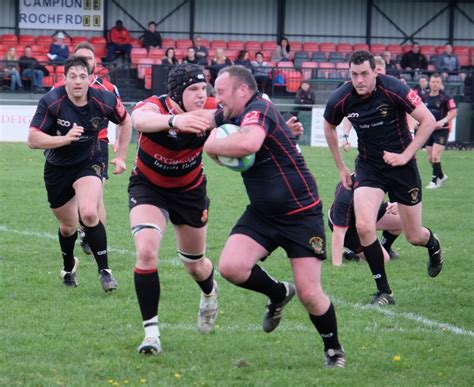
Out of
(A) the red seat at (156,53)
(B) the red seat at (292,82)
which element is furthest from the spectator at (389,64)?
(A) the red seat at (156,53)

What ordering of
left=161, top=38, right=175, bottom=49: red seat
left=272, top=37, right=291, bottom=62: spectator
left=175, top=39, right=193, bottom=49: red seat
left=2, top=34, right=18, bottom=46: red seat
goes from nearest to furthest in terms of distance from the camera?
left=272, top=37, right=291, bottom=62: spectator, left=2, top=34, right=18, bottom=46: red seat, left=175, top=39, right=193, bottom=49: red seat, left=161, top=38, right=175, bottom=49: red seat

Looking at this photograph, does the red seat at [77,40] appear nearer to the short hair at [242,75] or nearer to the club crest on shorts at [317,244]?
the short hair at [242,75]

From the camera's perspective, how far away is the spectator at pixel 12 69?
1033 inches

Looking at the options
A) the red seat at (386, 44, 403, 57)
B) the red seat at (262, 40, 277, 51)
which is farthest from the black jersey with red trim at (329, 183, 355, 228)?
the red seat at (386, 44, 403, 57)

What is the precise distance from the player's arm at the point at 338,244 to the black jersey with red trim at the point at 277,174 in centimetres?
383

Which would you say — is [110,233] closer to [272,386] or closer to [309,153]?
[272,386]

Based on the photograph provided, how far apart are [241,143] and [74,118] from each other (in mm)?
3120

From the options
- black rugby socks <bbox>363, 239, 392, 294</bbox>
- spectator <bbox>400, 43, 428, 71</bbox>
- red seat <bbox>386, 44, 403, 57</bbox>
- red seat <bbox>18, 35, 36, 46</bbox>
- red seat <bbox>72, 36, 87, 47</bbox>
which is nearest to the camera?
black rugby socks <bbox>363, 239, 392, 294</bbox>

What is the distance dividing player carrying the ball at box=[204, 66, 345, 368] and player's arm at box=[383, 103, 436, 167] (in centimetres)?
206

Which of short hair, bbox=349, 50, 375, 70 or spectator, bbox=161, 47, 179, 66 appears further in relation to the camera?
spectator, bbox=161, 47, 179, 66

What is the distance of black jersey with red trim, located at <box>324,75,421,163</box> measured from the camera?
858 cm

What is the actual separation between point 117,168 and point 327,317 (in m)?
2.72

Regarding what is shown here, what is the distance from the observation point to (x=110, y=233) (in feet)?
39.9

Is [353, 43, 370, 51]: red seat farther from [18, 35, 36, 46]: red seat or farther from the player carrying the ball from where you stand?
the player carrying the ball
